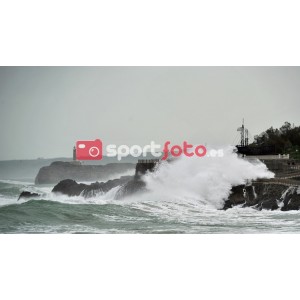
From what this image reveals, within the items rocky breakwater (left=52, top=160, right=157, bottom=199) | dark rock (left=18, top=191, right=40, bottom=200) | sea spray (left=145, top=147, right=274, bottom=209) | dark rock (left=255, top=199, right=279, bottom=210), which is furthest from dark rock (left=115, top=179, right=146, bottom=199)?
dark rock (left=255, top=199, right=279, bottom=210)

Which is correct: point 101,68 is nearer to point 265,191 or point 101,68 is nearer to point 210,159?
point 210,159

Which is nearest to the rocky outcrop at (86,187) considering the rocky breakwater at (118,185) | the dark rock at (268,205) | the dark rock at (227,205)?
the rocky breakwater at (118,185)

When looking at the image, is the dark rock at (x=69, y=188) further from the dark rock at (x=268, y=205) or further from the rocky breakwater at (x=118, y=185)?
the dark rock at (x=268, y=205)

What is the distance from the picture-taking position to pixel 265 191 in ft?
41.5

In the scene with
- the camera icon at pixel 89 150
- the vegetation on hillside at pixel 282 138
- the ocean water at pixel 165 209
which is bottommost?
the ocean water at pixel 165 209

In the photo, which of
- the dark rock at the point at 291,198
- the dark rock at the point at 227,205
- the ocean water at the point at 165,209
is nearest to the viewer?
the ocean water at the point at 165,209

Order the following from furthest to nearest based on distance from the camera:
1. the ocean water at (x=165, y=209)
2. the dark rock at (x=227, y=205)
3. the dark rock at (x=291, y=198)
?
the dark rock at (x=227, y=205), the dark rock at (x=291, y=198), the ocean water at (x=165, y=209)

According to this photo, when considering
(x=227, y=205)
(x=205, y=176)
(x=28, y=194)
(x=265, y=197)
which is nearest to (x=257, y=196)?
(x=265, y=197)

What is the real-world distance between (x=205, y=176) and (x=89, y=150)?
1999mm

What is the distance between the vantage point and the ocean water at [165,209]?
12305mm

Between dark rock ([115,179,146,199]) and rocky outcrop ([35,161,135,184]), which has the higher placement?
rocky outcrop ([35,161,135,184])

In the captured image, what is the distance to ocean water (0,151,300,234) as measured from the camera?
12.3 m

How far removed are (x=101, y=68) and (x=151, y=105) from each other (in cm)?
108

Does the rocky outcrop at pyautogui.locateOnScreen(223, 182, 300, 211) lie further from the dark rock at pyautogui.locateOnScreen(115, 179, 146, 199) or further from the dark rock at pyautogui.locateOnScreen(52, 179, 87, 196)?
the dark rock at pyautogui.locateOnScreen(52, 179, 87, 196)
